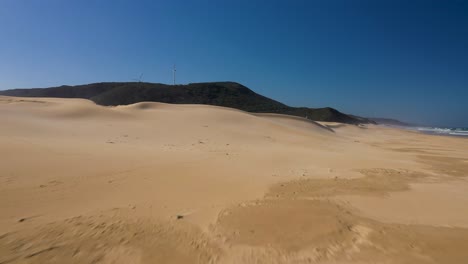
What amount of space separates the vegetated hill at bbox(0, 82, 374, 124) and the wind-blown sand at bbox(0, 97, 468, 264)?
4406 centimetres

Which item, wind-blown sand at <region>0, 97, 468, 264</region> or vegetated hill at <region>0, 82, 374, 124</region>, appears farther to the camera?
vegetated hill at <region>0, 82, 374, 124</region>

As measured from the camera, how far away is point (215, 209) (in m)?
4.27

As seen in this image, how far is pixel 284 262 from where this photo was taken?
2965 millimetres

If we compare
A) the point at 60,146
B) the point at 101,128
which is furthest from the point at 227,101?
the point at 60,146

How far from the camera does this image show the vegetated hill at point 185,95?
165 feet

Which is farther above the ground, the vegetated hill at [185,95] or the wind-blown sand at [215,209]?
the vegetated hill at [185,95]

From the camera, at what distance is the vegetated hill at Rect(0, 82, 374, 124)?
165 ft

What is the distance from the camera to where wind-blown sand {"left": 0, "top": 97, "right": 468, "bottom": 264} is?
3086 mm

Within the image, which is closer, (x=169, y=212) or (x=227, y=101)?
(x=169, y=212)

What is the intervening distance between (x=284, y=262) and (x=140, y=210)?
93.6 inches

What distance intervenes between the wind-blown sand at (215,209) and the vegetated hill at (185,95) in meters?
44.1

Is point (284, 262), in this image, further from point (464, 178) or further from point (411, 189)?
point (464, 178)

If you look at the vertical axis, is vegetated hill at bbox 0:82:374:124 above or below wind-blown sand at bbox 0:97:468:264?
above

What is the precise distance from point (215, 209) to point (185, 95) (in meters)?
52.2
